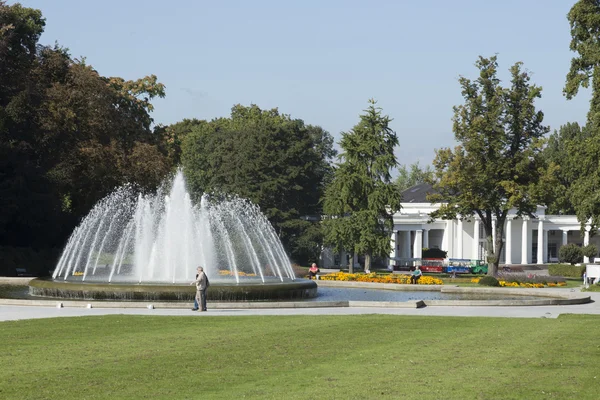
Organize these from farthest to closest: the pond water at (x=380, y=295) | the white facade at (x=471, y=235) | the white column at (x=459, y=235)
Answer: the white column at (x=459, y=235), the white facade at (x=471, y=235), the pond water at (x=380, y=295)

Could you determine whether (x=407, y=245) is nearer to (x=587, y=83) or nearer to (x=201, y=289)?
(x=587, y=83)

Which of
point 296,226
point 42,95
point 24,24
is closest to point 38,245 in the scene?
point 42,95

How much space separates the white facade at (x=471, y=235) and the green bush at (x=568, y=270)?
106 feet

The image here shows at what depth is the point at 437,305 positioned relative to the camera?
33719 millimetres

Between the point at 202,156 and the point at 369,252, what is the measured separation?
149 feet

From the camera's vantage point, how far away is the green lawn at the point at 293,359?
14.7 meters

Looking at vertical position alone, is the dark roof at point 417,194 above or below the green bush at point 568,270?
above

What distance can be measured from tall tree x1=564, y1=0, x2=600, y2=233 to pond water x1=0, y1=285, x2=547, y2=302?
8.44m

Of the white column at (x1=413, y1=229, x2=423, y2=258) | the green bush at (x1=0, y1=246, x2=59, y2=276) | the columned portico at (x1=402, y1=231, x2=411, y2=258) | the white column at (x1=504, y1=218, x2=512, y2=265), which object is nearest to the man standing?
the green bush at (x1=0, y1=246, x2=59, y2=276)

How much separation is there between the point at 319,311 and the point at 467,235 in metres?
83.5

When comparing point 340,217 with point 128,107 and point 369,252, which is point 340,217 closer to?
point 369,252

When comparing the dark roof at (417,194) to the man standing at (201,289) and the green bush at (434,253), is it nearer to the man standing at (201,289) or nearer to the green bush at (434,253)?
the green bush at (434,253)

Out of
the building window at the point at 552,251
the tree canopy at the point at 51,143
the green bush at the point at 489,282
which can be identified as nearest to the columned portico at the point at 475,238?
the building window at the point at 552,251

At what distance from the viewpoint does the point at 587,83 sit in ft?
152
